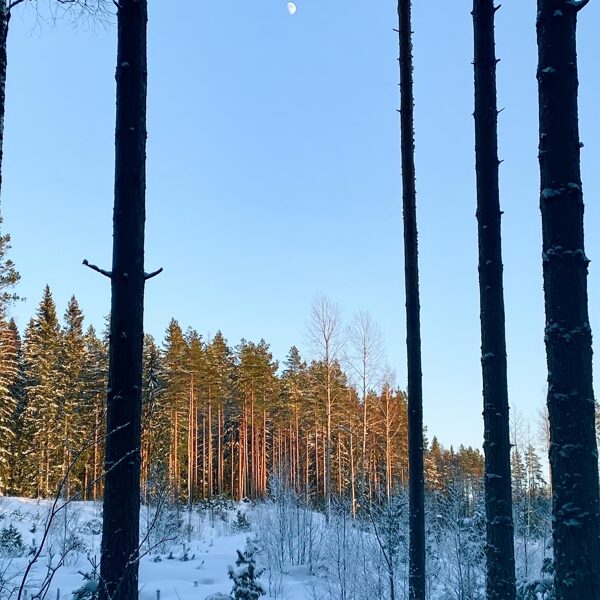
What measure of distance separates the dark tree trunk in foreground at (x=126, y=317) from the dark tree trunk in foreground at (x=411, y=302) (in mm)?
4025

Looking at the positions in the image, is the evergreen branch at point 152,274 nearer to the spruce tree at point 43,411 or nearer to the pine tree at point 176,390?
the spruce tree at point 43,411

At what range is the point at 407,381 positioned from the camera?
754cm

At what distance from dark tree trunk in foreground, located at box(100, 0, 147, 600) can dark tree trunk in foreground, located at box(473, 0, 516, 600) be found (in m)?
3.28

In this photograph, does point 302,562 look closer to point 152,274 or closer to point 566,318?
point 152,274

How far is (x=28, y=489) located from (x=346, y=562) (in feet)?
105

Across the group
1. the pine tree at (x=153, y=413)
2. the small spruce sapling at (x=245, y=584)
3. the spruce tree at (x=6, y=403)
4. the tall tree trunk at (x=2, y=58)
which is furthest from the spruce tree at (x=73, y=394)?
the tall tree trunk at (x=2, y=58)

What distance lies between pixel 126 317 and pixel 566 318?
267cm

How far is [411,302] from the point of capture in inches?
304

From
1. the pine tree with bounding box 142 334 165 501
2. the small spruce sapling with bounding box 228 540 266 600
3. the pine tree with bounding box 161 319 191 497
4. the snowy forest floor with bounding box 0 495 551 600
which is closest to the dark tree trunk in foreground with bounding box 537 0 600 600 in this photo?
the snowy forest floor with bounding box 0 495 551 600

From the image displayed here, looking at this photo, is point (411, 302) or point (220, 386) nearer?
point (411, 302)

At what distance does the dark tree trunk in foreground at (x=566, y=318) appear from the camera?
3119mm

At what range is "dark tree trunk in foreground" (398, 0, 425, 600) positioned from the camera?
7.20 meters

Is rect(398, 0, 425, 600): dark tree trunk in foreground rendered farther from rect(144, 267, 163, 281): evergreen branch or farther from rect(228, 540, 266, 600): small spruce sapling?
rect(144, 267, 163, 281): evergreen branch

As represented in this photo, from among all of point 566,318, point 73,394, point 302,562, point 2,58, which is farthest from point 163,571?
point 73,394
